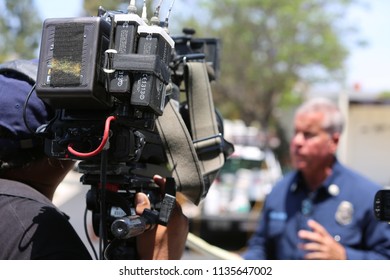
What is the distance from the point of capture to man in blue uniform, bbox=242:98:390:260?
3.14m

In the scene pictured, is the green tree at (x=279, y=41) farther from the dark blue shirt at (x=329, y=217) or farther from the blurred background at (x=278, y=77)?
the dark blue shirt at (x=329, y=217)

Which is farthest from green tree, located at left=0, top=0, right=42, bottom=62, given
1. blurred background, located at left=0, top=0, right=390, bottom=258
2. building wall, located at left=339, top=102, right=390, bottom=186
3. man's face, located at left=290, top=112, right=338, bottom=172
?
man's face, located at left=290, top=112, right=338, bottom=172

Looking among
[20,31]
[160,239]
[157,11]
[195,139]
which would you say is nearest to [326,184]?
[195,139]

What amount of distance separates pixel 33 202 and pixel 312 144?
2288mm

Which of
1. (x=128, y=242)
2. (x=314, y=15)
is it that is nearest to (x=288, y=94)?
(x=314, y=15)

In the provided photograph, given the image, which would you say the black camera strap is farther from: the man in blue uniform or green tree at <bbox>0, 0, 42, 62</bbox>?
green tree at <bbox>0, 0, 42, 62</bbox>

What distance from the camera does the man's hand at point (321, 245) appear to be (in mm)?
3057

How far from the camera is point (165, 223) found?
5.68 feet

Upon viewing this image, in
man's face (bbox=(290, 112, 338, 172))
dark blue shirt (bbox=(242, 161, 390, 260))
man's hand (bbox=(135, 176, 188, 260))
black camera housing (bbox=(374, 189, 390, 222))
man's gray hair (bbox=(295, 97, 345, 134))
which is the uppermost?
black camera housing (bbox=(374, 189, 390, 222))

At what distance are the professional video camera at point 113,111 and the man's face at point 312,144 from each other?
1.91m

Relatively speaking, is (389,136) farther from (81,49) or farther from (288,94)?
(81,49)

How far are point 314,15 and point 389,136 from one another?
222 inches

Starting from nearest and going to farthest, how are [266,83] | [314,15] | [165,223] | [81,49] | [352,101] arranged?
[81,49], [165,223], [352,101], [314,15], [266,83]

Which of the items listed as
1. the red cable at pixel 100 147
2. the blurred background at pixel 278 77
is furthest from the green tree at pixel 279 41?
the red cable at pixel 100 147
